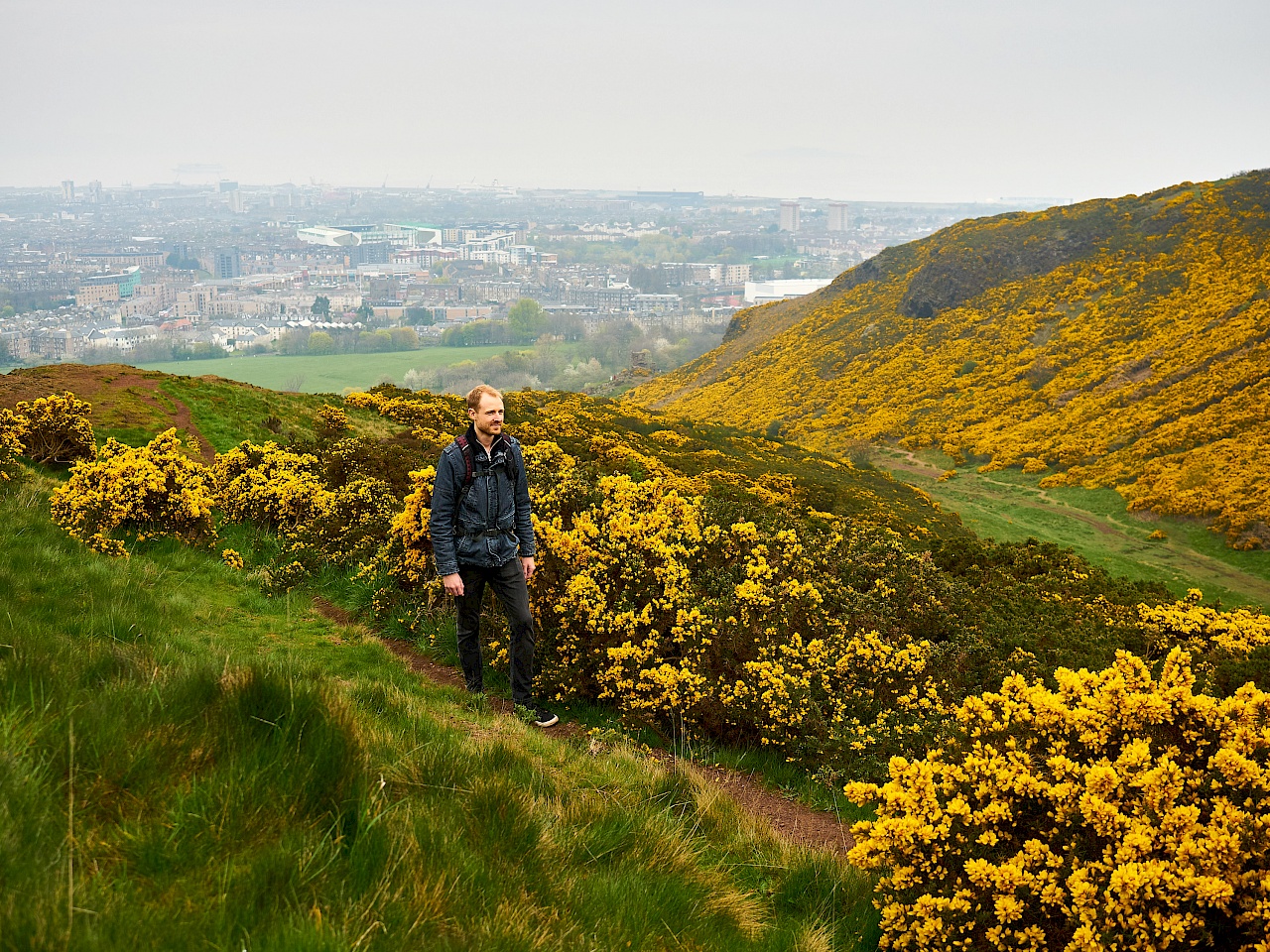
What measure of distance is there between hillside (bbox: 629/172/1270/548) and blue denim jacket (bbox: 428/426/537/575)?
88.6 ft

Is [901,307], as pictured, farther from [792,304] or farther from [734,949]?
[734,949]

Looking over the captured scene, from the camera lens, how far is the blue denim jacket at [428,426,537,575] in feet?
21.3

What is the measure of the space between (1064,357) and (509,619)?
47945mm

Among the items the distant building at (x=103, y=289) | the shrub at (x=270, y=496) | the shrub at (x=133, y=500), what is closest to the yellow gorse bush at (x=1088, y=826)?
the shrub at (x=133, y=500)

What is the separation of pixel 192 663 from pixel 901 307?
68.9 meters

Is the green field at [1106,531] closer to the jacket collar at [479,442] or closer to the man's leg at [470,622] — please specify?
the man's leg at [470,622]

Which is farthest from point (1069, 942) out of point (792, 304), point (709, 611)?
point (792, 304)

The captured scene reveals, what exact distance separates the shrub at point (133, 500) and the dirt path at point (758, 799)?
399 cm

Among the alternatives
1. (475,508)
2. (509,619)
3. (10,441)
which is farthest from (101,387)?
(509,619)

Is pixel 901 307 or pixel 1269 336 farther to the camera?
pixel 901 307

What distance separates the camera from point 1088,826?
13.9ft

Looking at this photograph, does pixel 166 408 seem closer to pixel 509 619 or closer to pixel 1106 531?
pixel 509 619

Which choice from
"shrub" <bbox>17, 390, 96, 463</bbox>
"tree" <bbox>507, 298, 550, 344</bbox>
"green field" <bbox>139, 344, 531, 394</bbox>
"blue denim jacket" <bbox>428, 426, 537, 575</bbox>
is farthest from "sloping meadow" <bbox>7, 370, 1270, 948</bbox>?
"tree" <bbox>507, 298, 550, 344</bbox>

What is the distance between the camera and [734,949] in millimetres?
3543
